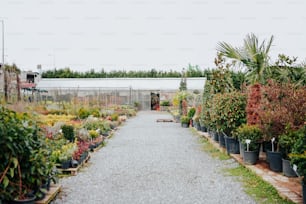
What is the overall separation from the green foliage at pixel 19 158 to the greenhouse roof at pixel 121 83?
98.4 feet

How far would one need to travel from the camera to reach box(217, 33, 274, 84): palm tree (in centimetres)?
790

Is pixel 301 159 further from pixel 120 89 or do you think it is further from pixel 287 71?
pixel 120 89

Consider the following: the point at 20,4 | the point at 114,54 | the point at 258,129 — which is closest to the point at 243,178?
the point at 258,129

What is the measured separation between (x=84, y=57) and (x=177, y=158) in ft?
116

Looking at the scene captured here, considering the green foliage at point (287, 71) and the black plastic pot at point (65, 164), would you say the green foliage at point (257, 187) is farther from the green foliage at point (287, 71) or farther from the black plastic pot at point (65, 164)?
the green foliage at point (287, 71)

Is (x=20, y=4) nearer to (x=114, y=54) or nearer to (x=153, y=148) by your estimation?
(x=153, y=148)

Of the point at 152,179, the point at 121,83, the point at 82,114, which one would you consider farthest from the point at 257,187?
the point at 121,83

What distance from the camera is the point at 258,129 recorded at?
7.29 m

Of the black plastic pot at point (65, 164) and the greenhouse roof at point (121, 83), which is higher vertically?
the greenhouse roof at point (121, 83)

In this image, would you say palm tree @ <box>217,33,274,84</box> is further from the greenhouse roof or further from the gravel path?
the greenhouse roof

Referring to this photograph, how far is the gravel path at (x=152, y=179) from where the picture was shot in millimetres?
5254

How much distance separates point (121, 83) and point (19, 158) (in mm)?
32540

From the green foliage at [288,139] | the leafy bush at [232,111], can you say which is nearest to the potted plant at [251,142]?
the green foliage at [288,139]

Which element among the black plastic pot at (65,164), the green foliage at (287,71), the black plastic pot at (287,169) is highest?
the green foliage at (287,71)
